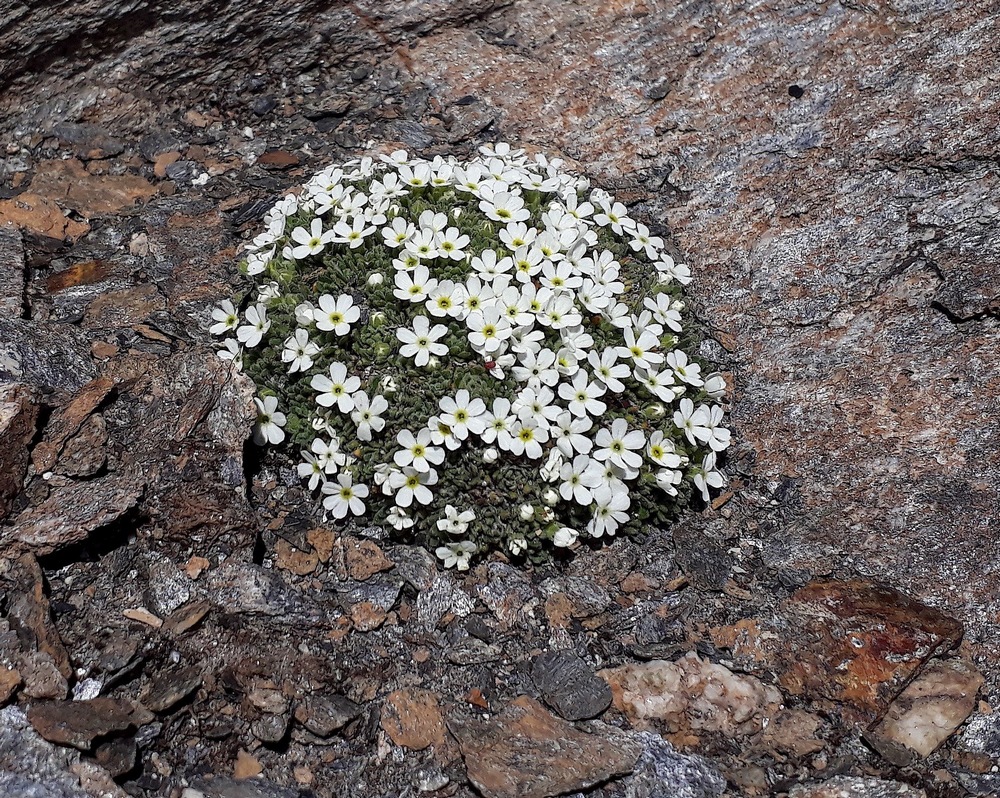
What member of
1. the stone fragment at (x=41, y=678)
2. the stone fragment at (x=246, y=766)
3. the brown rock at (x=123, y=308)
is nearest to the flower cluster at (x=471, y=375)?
the brown rock at (x=123, y=308)

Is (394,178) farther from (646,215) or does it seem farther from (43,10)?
(43,10)

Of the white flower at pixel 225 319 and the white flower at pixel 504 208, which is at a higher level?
the white flower at pixel 504 208

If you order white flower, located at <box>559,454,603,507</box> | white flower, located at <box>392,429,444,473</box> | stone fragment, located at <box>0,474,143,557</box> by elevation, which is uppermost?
stone fragment, located at <box>0,474,143,557</box>

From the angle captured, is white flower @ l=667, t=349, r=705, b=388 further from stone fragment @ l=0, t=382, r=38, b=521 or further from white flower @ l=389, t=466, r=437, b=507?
stone fragment @ l=0, t=382, r=38, b=521

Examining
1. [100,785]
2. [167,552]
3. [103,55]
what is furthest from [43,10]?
[100,785]

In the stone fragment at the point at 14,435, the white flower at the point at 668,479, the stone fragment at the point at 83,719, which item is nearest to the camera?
the stone fragment at the point at 83,719

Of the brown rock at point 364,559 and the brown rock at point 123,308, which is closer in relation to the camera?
the brown rock at point 364,559

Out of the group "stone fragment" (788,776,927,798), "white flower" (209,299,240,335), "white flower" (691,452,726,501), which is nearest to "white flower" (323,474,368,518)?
"white flower" (209,299,240,335)

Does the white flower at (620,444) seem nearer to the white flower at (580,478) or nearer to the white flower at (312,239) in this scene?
the white flower at (580,478)

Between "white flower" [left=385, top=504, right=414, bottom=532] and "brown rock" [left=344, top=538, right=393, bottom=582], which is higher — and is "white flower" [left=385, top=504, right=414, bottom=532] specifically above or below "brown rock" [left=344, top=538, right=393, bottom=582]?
above
